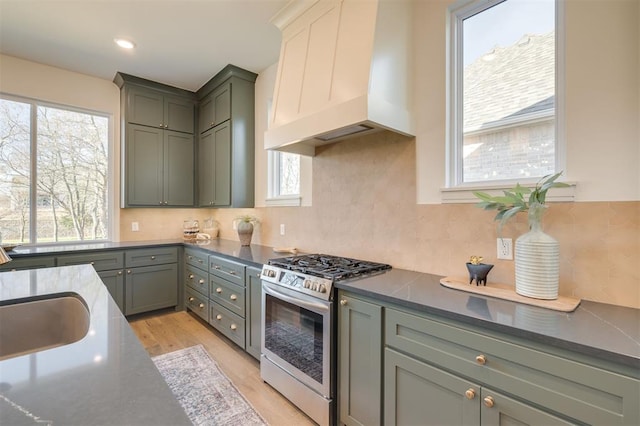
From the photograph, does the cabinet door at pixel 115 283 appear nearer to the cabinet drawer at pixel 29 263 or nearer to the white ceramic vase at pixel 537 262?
the cabinet drawer at pixel 29 263

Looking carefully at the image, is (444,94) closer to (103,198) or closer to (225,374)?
(225,374)

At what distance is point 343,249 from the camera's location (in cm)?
255

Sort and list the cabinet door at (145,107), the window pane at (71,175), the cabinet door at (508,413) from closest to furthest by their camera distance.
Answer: the cabinet door at (508,413) < the window pane at (71,175) < the cabinet door at (145,107)

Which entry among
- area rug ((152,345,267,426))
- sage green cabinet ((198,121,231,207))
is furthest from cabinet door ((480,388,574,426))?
sage green cabinet ((198,121,231,207))

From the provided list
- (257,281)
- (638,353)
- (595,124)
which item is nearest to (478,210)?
(595,124)

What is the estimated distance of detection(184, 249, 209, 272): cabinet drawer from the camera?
3211mm

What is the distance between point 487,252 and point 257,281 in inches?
65.6

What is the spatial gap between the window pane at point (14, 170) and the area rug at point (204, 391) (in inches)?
88.5

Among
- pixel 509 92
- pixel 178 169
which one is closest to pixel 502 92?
pixel 509 92

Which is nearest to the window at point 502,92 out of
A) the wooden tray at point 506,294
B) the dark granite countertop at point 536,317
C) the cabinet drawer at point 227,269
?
the wooden tray at point 506,294

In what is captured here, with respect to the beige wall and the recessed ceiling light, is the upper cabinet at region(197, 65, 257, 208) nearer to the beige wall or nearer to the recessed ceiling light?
the beige wall

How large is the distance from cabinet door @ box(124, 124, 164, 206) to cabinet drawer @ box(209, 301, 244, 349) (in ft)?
5.64

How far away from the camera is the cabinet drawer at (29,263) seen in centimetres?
278

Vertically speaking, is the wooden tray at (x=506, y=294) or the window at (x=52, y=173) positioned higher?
the window at (x=52, y=173)
